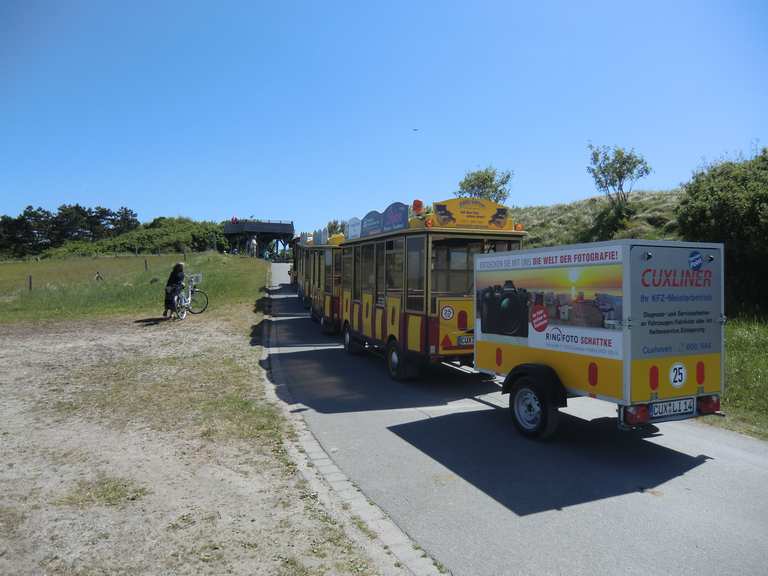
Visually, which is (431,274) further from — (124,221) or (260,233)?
(124,221)

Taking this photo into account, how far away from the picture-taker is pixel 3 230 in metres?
103

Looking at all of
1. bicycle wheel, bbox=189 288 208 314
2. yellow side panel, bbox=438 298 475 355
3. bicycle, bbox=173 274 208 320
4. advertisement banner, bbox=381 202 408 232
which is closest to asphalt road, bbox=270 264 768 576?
yellow side panel, bbox=438 298 475 355

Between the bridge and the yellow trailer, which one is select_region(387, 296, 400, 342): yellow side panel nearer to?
the yellow trailer

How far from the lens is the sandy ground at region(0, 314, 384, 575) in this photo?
3570 mm

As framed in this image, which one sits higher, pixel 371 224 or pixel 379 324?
pixel 371 224

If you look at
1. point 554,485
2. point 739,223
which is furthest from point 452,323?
point 739,223

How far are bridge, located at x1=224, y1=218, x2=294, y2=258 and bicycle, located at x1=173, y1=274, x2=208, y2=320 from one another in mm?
62197

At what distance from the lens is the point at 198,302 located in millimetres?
19922

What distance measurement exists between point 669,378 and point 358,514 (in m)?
3.47

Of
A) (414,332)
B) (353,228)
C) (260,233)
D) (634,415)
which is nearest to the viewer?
(634,415)

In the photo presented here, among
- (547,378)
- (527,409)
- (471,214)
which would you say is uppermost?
(471,214)

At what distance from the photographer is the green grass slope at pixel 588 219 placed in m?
21.3

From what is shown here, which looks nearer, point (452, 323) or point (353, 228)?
point (452, 323)

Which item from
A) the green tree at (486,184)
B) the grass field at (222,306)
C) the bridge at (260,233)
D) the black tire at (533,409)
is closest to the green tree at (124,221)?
the bridge at (260,233)
